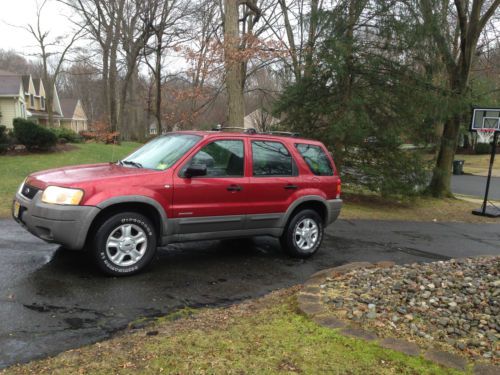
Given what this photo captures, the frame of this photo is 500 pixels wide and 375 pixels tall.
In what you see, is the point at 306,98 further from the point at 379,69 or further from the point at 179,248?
the point at 179,248

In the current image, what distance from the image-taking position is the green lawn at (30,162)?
34.1ft

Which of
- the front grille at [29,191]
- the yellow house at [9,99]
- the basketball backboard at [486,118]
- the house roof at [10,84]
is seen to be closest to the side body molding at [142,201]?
the front grille at [29,191]

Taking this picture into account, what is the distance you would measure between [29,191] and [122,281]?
1.55 m

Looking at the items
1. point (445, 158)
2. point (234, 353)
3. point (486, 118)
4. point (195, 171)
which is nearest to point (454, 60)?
point (445, 158)

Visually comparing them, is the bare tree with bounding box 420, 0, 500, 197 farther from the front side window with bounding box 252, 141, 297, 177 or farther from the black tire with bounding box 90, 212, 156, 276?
the black tire with bounding box 90, 212, 156, 276

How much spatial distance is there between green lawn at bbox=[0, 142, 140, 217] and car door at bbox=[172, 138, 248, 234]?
4.65 m

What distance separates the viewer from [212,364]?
306 cm

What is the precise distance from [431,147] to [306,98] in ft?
15.5

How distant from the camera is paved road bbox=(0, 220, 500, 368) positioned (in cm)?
367

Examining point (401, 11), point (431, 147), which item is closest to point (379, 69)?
point (401, 11)

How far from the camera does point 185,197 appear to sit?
537cm

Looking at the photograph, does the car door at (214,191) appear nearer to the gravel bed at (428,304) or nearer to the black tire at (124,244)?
the black tire at (124,244)

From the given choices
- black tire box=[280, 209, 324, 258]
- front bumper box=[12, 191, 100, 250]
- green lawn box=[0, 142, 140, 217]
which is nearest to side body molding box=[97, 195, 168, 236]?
front bumper box=[12, 191, 100, 250]

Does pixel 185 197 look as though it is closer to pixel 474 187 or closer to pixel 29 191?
pixel 29 191
